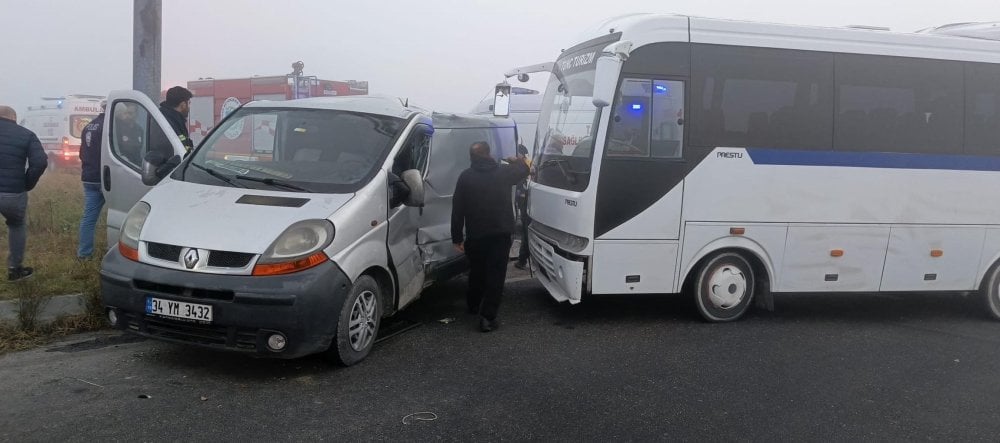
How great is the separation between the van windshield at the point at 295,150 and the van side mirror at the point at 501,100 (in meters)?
2.39

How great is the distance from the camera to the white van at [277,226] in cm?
466

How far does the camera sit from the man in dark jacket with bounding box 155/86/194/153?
280 inches

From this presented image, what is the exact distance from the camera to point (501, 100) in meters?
8.66

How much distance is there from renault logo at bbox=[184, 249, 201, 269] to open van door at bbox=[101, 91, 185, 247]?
245 centimetres

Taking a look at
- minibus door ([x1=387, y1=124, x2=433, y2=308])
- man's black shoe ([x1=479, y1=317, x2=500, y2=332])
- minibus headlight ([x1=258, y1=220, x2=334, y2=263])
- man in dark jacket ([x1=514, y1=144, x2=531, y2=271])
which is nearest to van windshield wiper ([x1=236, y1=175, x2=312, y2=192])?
minibus headlight ([x1=258, y1=220, x2=334, y2=263])

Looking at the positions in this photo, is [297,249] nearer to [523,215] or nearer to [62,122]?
[523,215]

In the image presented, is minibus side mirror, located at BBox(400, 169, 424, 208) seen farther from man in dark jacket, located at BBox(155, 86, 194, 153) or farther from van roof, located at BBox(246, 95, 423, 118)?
man in dark jacket, located at BBox(155, 86, 194, 153)

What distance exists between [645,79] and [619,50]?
1.24ft

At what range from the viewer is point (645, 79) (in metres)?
6.37

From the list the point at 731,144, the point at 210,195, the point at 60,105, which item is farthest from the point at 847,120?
the point at 60,105

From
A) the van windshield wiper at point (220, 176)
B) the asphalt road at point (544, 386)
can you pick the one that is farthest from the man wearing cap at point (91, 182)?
the van windshield wiper at point (220, 176)

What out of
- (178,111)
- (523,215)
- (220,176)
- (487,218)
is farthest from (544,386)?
(178,111)

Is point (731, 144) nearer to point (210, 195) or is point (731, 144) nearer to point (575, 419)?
point (575, 419)

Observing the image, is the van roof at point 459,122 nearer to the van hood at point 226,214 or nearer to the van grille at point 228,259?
the van hood at point 226,214
